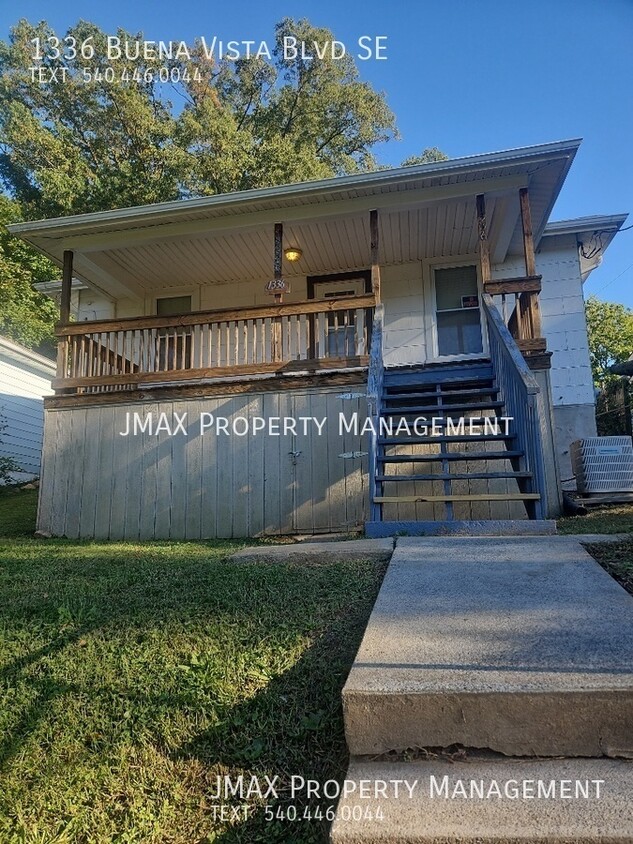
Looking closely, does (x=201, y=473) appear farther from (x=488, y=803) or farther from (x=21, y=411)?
(x=21, y=411)

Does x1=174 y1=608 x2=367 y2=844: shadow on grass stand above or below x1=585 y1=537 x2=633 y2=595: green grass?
below

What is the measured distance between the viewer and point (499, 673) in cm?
150

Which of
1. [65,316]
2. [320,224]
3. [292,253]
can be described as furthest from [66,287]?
[320,224]

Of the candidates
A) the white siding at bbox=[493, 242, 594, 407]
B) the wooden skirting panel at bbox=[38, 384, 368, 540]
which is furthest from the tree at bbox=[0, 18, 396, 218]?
the wooden skirting panel at bbox=[38, 384, 368, 540]

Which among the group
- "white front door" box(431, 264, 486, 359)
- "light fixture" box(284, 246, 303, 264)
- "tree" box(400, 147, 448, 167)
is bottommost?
"white front door" box(431, 264, 486, 359)

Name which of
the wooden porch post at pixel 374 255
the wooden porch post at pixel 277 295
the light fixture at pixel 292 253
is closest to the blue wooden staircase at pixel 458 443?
the wooden porch post at pixel 374 255

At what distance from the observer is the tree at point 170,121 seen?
1683 cm

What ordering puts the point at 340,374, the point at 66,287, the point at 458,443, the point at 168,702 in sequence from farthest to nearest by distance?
the point at 66,287
the point at 340,374
the point at 458,443
the point at 168,702

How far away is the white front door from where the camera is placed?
8352 millimetres

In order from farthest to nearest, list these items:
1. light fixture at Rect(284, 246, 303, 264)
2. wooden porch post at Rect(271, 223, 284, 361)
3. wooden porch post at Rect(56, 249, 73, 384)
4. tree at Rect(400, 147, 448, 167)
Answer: tree at Rect(400, 147, 448, 167), light fixture at Rect(284, 246, 303, 264), wooden porch post at Rect(56, 249, 73, 384), wooden porch post at Rect(271, 223, 284, 361)

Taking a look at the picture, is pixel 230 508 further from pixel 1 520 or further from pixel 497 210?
pixel 497 210

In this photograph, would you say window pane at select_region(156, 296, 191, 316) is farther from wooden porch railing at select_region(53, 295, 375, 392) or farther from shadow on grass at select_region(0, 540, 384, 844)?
shadow on grass at select_region(0, 540, 384, 844)

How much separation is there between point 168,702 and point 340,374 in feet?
15.5

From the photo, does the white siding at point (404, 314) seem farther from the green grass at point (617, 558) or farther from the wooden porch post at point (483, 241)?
the green grass at point (617, 558)
